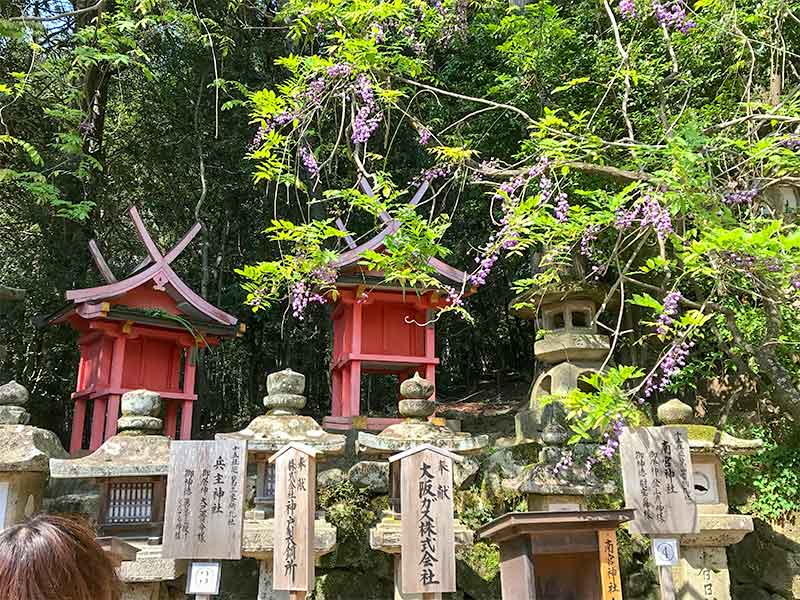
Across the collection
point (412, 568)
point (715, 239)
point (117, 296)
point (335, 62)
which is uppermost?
point (335, 62)

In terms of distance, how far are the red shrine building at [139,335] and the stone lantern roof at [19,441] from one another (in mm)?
2006

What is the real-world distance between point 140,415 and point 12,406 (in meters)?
1.16

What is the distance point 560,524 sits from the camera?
15.7ft

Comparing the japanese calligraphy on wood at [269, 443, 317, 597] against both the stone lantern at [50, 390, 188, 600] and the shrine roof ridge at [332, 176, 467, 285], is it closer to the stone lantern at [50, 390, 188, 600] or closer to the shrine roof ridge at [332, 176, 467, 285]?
the stone lantern at [50, 390, 188, 600]

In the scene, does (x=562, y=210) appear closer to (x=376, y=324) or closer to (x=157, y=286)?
(x=376, y=324)

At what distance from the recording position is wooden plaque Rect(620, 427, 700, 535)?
5.46m

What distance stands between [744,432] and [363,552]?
16.9 ft

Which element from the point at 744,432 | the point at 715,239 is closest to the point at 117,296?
the point at 715,239

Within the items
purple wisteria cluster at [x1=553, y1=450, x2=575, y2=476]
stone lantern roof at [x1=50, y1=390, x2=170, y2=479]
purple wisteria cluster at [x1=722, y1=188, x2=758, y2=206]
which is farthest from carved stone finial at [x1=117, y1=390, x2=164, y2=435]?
purple wisteria cluster at [x1=722, y1=188, x2=758, y2=206]

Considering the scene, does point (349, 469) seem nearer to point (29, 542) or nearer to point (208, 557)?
point (208, 557)

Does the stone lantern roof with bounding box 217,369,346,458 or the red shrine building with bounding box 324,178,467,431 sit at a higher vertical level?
the red shrine building with bounding box 324,178,467,431

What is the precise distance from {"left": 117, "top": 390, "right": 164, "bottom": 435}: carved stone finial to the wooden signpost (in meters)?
4.10

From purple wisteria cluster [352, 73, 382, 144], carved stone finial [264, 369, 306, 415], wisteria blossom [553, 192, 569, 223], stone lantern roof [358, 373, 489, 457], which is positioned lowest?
stone lantern roof [358, 373, 489, 457]

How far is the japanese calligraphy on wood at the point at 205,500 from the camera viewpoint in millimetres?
5020
